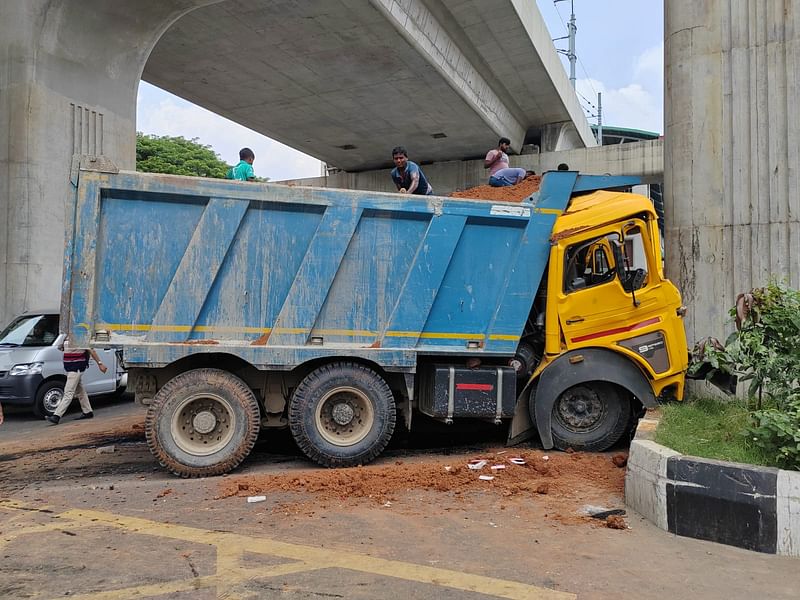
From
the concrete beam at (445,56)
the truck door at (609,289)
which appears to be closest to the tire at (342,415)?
the truck door at (609,289)

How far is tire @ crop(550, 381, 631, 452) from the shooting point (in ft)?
20.1

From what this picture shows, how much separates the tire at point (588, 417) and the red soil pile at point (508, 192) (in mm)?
2068

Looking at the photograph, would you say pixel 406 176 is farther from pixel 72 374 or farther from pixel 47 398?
pixel 47 398

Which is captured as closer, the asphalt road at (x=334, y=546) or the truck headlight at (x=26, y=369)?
the asphalt road at (x=334, y=546)

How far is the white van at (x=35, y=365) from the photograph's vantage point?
8.61m

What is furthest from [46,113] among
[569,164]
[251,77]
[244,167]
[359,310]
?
[569,164]

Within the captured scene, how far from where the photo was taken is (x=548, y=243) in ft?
20.0

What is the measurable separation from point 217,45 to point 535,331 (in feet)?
38.6

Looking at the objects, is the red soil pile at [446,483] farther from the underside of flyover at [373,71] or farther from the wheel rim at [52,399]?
the underside of flyover at [373,71]

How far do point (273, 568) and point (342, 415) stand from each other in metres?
2.35

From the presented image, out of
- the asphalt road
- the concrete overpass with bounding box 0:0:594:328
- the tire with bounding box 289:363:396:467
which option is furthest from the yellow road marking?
the concrete overpass with bounding box 0:0:594:328

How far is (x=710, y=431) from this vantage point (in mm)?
4883

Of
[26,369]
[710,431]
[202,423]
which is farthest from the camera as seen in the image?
[26,369]

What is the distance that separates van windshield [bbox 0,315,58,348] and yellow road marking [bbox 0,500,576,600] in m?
5.81
